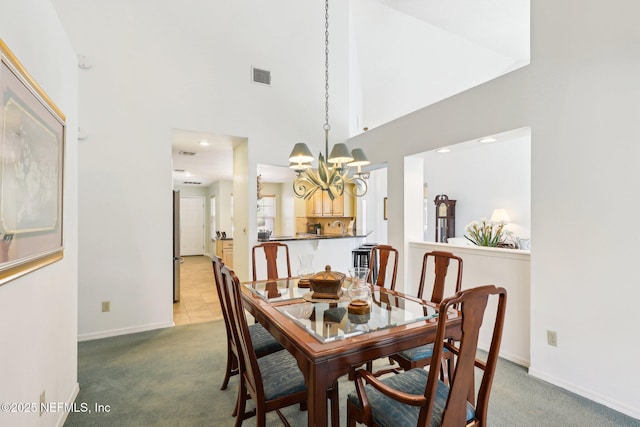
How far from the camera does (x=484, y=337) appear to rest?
10.2ft

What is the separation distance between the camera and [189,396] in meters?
2.27

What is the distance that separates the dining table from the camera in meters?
1.37

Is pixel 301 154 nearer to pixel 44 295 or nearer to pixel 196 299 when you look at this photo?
pixel 44 295

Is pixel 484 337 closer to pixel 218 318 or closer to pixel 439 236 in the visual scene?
pixel 218 318

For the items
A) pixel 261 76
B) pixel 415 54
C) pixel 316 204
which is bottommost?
pixel 316 204

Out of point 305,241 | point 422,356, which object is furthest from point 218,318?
point 422,356

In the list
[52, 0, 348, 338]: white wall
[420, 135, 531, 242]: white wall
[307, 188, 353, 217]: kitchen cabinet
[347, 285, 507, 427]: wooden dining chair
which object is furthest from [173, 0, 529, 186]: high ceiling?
[347, 285, 507, 427]: wooden dining chair

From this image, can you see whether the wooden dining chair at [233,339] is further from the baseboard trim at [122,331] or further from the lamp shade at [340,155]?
the baseboard trim at [122,331]

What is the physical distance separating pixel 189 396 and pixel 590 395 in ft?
9.34

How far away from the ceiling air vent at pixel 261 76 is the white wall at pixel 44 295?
2423 mm

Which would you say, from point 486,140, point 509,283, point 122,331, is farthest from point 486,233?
point 122,331

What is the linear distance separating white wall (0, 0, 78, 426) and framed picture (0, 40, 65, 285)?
88mm

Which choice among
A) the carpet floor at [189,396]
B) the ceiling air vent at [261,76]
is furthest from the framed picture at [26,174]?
the ceiling air vent at [261,76]

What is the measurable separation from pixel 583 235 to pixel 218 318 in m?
3.87
